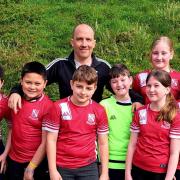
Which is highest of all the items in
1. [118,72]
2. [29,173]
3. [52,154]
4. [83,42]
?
[83,42]

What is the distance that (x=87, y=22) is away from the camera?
11.2 metres

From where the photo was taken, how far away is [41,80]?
17.8 feet

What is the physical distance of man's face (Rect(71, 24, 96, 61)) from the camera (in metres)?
5.85

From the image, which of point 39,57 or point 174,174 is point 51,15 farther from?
point 174,174

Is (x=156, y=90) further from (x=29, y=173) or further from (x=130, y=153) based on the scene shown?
(x=29, y=173)

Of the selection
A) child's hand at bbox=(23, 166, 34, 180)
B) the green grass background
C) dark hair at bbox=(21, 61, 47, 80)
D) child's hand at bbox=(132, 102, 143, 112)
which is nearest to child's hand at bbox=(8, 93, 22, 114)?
dark hair at bbox=(21, 61, 47, 80)

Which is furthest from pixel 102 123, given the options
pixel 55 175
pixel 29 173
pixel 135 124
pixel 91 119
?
pixel 29 173

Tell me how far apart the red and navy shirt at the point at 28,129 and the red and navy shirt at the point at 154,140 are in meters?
1.10

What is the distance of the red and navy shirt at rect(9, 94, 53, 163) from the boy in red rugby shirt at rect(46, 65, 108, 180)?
0.25 metres

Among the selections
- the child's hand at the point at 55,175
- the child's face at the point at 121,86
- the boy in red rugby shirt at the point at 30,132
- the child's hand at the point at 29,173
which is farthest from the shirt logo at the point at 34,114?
the child's face at the point at 121,86

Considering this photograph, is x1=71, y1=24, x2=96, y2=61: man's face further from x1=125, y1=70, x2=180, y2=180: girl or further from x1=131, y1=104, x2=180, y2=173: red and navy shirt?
x1=131, y1=104, x2=180, y2=173: red and navy shirt

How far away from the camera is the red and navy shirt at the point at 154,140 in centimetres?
503

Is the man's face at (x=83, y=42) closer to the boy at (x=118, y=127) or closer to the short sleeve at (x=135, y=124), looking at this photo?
the boy at (x=118, y=127)

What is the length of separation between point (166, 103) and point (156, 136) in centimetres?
39
